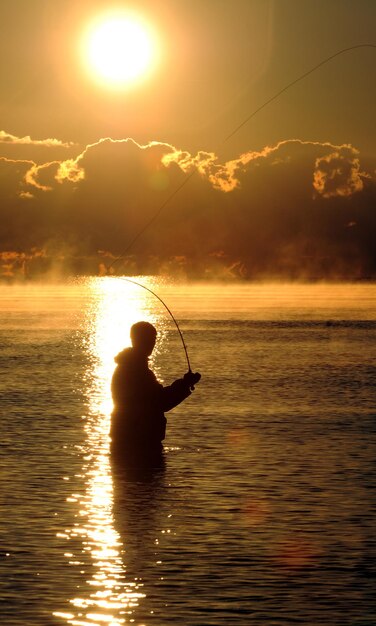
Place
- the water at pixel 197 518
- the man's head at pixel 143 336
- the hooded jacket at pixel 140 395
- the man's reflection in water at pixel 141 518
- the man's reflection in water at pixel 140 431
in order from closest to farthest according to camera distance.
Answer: the water at pixel 197 518
the man's reflection in water at pixel 141 518
the man's reflection in water at pixel 140 431
the man's head at pixel 143 336
the hooded jacket at pixel 140 395

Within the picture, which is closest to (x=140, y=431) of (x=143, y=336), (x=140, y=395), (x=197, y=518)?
(x=140, y=395)

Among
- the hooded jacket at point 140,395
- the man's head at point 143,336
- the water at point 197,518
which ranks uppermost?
the man's head at point 143,336

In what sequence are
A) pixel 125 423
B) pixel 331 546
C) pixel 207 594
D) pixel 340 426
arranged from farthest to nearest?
pixel 340 426 → pixel 125 423 → pixel 331 546 → pixel 207 594

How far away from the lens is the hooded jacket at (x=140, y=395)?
1507 cm

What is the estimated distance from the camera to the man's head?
14.7 meters

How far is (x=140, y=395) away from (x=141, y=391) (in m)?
0.07

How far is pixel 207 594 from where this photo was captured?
10008mm

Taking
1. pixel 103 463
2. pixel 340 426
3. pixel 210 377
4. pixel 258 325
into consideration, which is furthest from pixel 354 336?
pixel 103 463

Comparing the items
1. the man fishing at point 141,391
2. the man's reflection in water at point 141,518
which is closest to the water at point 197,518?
the man's reflection in water at point 141,518

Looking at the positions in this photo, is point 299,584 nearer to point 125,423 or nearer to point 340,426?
point 125,423

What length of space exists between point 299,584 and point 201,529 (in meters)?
2.29

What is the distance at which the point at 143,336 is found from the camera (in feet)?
48.5

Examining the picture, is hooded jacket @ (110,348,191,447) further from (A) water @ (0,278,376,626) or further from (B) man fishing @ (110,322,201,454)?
(A) water @ (0,278,376,626)

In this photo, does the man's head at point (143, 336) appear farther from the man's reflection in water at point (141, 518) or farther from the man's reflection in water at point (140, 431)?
the man's reflection in water at point (141, 518)
